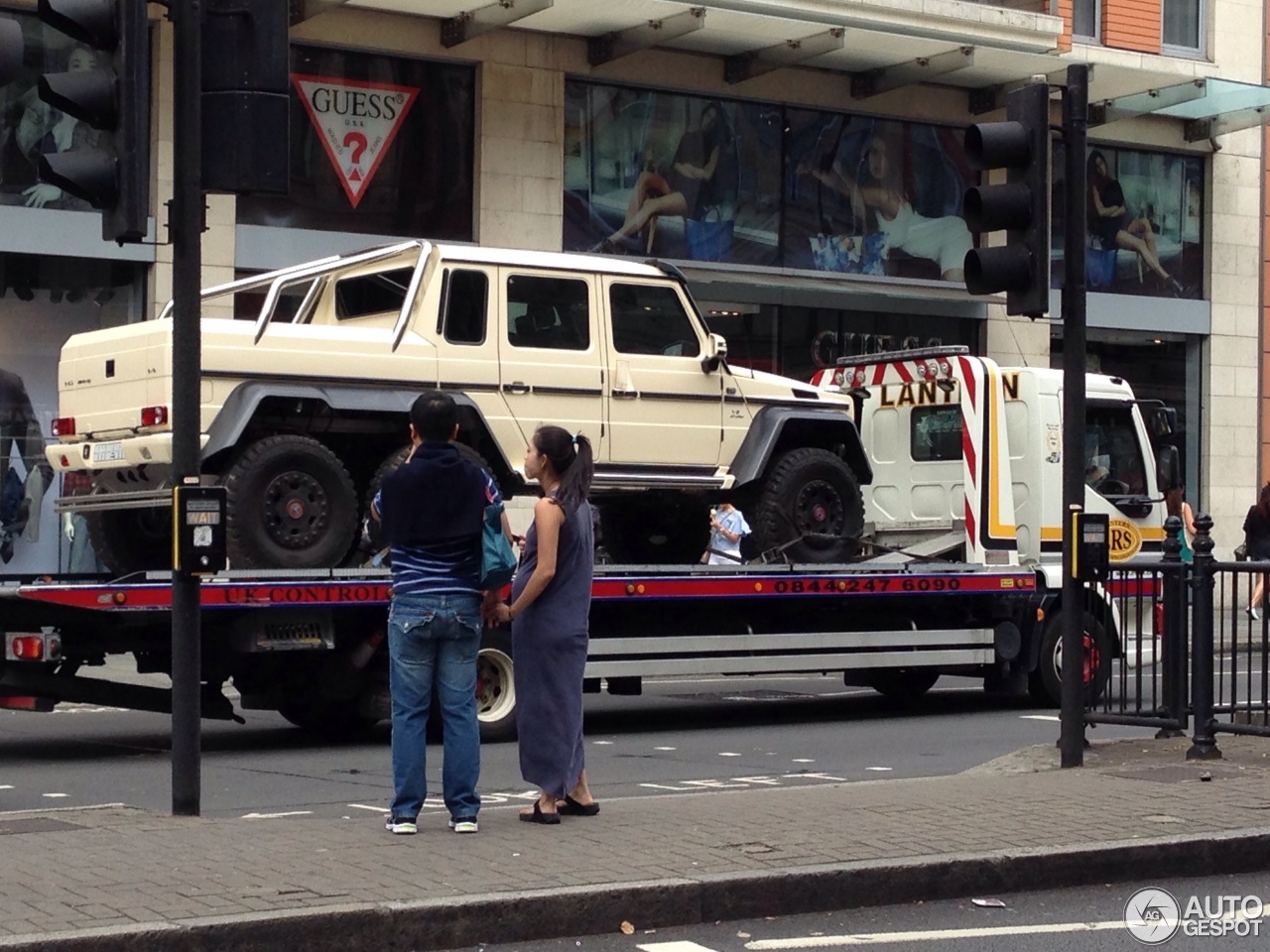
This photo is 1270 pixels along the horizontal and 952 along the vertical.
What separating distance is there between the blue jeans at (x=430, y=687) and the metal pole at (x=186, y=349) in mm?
903

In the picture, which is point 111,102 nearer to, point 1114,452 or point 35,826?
point 35,826

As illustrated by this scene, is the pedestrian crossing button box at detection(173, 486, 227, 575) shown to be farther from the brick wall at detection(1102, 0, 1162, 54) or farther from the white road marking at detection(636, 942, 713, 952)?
the brick wall at detection(1102, 0, 1162, 54)

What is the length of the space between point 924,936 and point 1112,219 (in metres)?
23.2

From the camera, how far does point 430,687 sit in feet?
26.1

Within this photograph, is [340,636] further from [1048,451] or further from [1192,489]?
[1192,489]

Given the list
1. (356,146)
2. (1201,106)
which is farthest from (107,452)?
(1201,106)

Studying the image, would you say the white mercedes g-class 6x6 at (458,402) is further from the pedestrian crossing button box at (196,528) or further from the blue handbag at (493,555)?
the blue handbag at (493,555)

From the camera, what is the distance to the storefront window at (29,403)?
20.1 metres

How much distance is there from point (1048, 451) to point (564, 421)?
14.7 feet

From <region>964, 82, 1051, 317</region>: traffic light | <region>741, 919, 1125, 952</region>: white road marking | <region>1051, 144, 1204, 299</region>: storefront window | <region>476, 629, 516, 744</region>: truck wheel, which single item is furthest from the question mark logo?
<region>741, 919, 1125, 952</region>: white road marking

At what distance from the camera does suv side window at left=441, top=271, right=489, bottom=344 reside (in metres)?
13.0

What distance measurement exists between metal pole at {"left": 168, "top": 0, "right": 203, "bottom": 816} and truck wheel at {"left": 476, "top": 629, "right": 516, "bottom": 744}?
15.4 ft

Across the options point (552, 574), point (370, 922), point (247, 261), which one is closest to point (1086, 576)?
point (552, 574)

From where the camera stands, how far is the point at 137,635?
12.1 m
